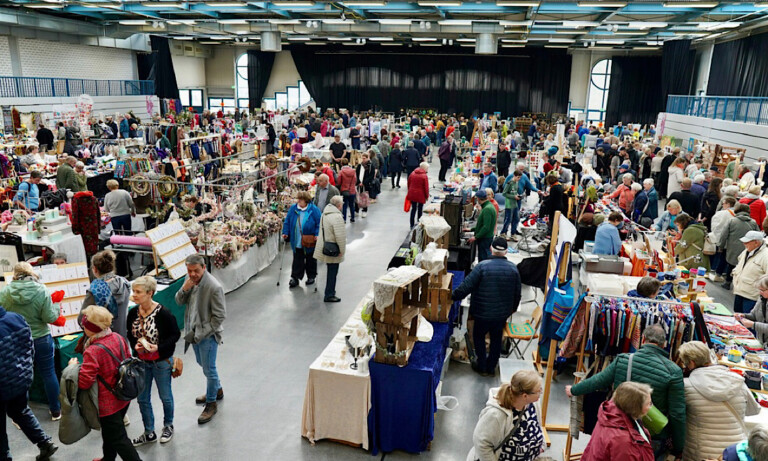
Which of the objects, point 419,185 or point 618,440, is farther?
point 419,185

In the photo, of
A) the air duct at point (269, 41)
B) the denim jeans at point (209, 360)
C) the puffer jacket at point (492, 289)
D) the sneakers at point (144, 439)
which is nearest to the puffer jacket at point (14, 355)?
the sneakers at point (144, 439)

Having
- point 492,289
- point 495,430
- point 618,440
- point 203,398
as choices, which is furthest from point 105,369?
point 492,289

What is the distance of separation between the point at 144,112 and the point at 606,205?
20.3 meters

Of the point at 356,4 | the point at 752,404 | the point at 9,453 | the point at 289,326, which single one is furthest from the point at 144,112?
the point at 752,404

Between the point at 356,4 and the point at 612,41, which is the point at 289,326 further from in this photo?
the point at 612,41

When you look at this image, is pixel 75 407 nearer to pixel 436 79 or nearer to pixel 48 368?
pixel 48 368

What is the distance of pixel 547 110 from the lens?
90.8ft

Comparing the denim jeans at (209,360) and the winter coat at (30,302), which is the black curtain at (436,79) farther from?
the winter coat at (30,302)

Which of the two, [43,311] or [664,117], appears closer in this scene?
[43,311]

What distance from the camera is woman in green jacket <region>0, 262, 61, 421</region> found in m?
3.87

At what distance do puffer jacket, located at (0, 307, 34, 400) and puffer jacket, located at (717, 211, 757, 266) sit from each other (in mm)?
7518

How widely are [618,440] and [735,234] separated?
5432 millimetres

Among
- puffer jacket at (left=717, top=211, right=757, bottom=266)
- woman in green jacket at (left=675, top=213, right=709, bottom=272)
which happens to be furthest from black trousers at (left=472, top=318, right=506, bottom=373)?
puffer jacket at (left=717, top=211, right=757, bottom=266)

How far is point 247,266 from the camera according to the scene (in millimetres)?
7242
